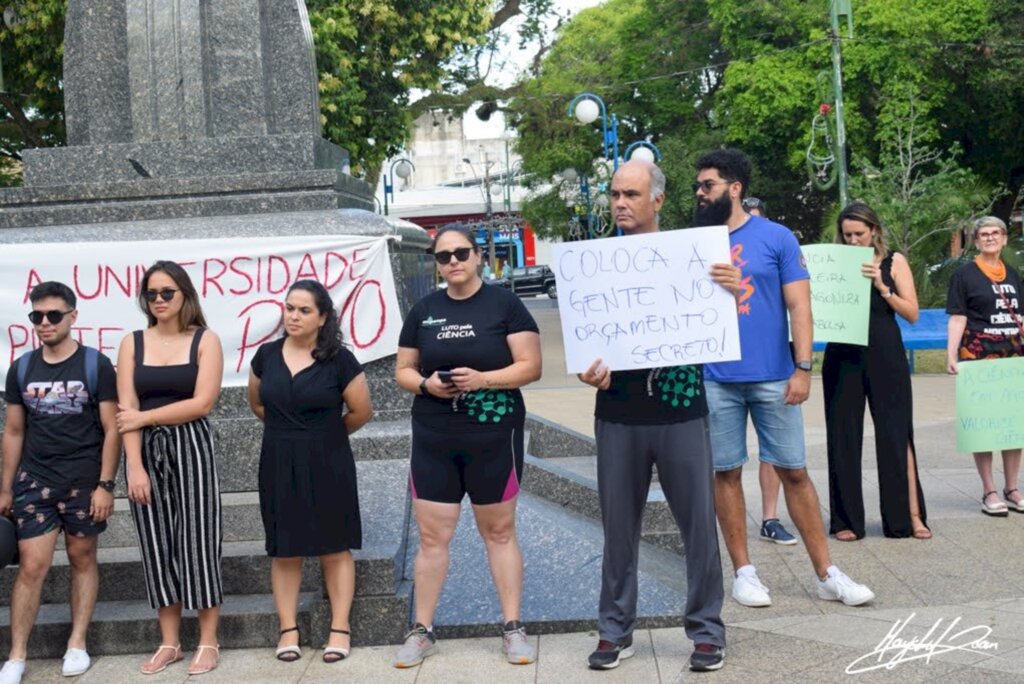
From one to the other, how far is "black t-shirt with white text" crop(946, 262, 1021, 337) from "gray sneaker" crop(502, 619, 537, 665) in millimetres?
4079

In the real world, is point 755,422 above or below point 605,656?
above

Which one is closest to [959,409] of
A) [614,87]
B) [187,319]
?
[187,319]

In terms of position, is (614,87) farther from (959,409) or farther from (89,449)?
(89,449)

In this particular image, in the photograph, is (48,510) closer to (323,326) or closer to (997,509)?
(323,326)

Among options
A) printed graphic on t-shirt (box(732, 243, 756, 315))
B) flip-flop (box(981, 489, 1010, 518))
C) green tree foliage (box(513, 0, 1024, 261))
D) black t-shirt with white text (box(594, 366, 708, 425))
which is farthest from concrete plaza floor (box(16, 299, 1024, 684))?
green tree foliage (box(513, 0, 1024, 261))

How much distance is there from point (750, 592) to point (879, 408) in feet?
6.55

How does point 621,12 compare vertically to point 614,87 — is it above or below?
above

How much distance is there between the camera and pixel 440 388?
5578 millimetres

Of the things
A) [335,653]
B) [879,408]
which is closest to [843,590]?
[879,408]

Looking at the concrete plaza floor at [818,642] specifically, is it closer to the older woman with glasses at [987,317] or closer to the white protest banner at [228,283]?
the older woman with glasses at [987,317]

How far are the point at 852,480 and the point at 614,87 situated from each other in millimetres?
38098

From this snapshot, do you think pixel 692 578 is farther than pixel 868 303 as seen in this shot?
No

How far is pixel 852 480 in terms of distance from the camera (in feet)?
25.8

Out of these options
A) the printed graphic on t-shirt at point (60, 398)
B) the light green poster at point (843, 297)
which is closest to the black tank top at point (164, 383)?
the printed graphic on t-shirt at point (60, 398)
